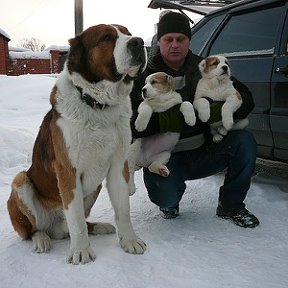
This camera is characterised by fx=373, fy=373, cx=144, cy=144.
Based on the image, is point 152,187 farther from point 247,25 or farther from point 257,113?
point 247,25

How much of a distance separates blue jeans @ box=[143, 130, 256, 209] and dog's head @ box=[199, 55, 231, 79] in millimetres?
517

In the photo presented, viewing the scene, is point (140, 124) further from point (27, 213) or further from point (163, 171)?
point (27, 213)

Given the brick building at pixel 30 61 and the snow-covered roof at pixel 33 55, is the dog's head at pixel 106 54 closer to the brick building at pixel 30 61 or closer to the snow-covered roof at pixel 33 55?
the brick building at pixel 30 61

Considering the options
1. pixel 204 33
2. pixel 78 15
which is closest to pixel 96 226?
pixel 204 33

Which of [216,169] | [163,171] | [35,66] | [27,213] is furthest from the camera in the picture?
[35,66]

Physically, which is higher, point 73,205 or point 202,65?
point 202,65

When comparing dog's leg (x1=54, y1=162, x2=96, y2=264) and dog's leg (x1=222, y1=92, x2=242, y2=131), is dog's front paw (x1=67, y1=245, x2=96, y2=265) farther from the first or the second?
dog's leg (x1=222, y1=92, x2=242, y2=131)

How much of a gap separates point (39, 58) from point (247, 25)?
17427 millimetres

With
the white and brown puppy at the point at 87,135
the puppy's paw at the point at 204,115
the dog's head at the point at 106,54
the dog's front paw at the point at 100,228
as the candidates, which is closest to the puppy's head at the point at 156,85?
the puppy's paw at the point at 204,115

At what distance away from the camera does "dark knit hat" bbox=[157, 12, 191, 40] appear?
3.14 metres

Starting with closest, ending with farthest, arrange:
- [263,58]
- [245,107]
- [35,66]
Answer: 1. [245,107]
2. [263,58]
3. [35,66]

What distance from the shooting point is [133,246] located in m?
2.46

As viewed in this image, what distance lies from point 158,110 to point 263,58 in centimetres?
119

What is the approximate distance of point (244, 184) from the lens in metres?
2.93
